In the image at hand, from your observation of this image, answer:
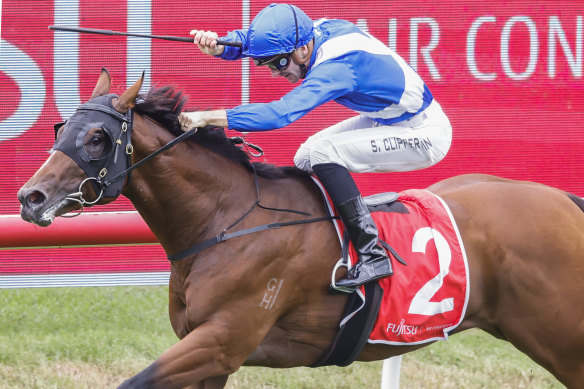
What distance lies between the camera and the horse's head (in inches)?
134

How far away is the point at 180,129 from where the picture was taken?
3.79 metres

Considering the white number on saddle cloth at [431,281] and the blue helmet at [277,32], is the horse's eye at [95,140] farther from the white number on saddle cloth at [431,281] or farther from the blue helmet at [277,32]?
the white number on saddle cloth at [431,281]

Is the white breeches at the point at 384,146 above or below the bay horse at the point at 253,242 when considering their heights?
above

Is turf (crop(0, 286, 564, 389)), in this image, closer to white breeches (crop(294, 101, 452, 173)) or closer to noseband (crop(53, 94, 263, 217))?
white breeches (crop(294, 101, 452, 173))

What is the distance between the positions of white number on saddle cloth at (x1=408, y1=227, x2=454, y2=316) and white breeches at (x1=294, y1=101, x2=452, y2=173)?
359mm

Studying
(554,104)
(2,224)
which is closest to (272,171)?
(2,224)

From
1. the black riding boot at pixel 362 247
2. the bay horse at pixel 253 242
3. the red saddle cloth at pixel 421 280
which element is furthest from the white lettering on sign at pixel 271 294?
the red saddle cloth at pixel 421 280

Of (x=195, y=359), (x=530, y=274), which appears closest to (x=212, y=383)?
(x=195, y=359)

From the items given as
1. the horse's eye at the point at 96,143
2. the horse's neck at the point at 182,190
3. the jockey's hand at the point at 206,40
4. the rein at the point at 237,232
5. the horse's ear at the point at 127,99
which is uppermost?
the jockey's hand at the point at 206,40

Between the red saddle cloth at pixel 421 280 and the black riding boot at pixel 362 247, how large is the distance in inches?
2.6

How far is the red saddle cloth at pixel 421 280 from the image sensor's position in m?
3.91

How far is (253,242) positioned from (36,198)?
3.06 ft

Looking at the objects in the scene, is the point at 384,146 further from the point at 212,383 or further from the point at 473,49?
the point at 473,49

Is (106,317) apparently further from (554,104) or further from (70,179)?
(554,104)
